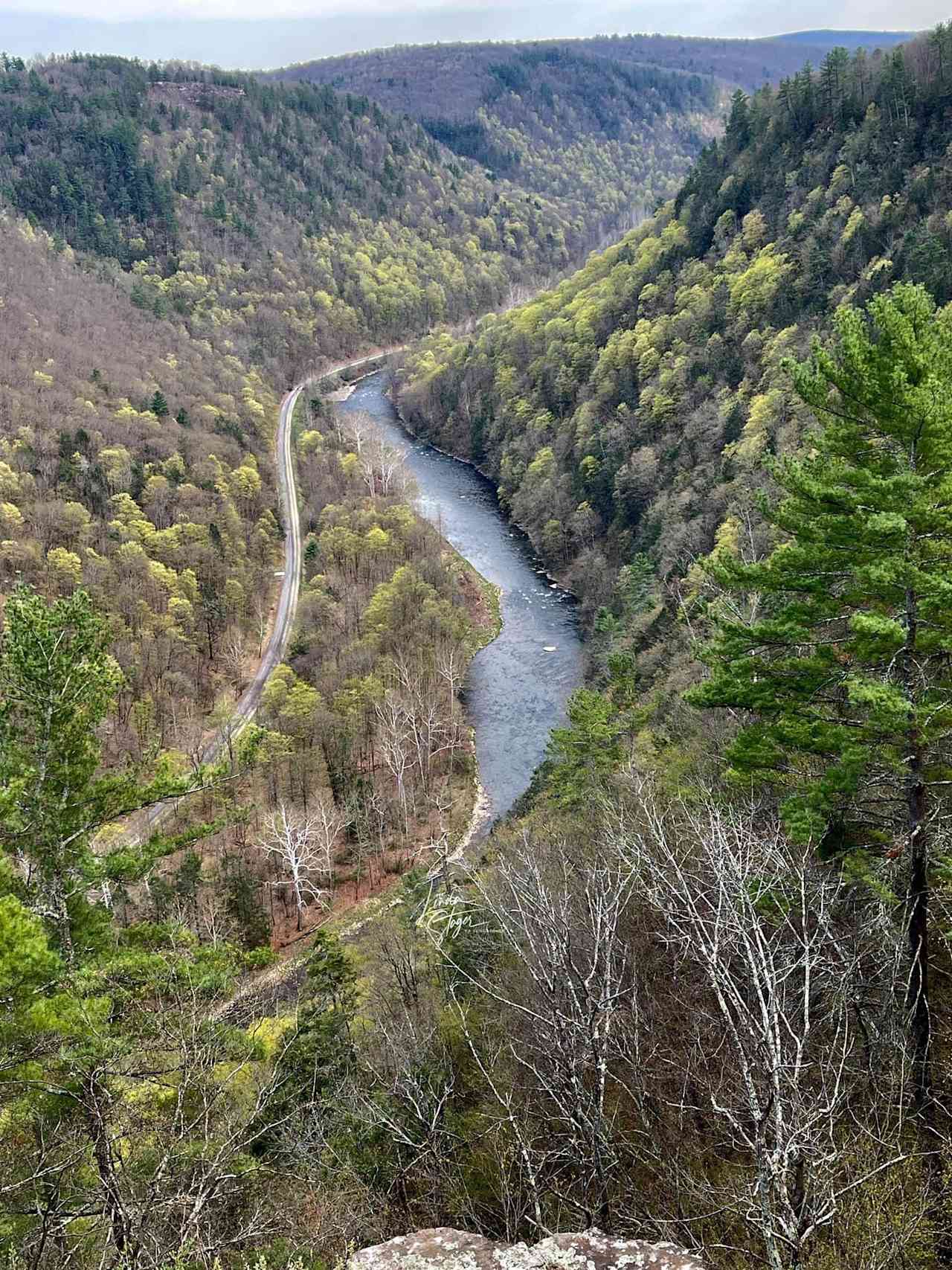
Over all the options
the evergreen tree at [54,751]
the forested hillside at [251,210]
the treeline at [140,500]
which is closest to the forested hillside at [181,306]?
the treeline at [140,500]

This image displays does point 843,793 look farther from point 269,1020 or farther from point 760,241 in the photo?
point 760,241

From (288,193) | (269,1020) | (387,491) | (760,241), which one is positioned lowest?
(269,1020)

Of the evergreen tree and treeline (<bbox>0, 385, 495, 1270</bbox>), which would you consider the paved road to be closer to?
treeline (<bbox>0, 385, 495, 1270</bbox>)

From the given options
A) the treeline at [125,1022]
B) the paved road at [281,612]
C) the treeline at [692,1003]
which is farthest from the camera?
the paved road at [281,612]

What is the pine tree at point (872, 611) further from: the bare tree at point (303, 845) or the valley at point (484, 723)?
the bare tree at point (303, 845)

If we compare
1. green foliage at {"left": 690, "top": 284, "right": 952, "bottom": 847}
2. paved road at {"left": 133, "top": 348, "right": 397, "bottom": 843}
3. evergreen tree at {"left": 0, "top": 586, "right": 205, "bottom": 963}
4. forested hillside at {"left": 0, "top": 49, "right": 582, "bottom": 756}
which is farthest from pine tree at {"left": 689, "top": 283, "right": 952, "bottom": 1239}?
paved road at {"left": 133, "top": 348, "right": 397, "bottom": 843}

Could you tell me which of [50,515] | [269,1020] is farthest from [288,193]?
[269,1020]
